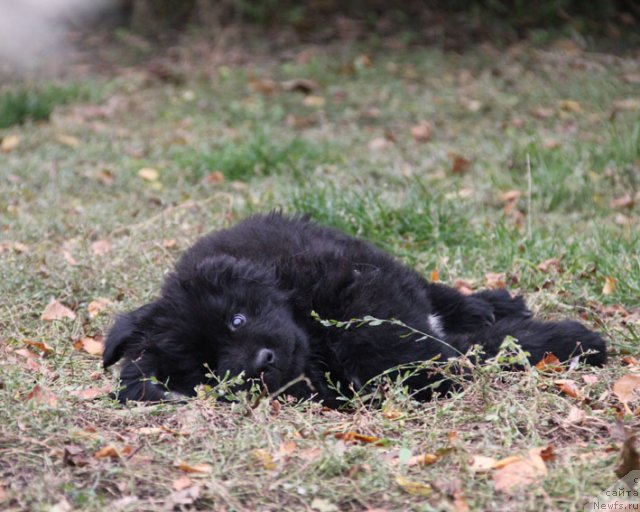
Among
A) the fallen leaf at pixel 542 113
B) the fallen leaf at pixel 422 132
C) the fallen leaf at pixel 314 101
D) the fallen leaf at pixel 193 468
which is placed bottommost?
the fallen leaf at pixel 542 113

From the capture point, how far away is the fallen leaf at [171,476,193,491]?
2736 millimetres

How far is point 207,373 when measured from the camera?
11.4 ft

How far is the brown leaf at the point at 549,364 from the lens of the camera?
144 inches

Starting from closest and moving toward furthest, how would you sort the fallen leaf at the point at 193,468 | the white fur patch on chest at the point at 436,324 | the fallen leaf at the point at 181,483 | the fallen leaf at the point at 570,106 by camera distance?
the fallen leaf at the point at 181,483
the fallen leaf at the point at 193,468
the white fur patch on chest at the point at 436,324
the fallen leaf at the point at 570,106

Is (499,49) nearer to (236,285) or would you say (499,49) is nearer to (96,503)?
(236,285)

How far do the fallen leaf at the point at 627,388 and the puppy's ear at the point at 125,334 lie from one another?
182 cm

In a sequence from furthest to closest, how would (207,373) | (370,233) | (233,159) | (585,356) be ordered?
1. (233,159)
2. (370,233)
3. (585,356)
4. (207,373)

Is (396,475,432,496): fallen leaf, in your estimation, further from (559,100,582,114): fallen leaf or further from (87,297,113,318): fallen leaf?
(559,100,582,114): fallen leaf

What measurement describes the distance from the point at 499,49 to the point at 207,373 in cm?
817

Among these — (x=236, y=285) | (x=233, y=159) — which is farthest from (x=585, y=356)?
(x=233, y=159)

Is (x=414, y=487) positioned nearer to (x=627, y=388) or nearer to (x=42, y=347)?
(x=627, y=388)

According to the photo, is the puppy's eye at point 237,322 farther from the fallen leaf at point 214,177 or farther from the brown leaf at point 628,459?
the fallen leaf at point 214,177

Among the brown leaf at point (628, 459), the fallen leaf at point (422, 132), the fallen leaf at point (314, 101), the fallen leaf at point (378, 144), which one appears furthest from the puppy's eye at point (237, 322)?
the fallen leaf at point (314, 101)

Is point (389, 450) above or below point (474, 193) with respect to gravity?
above
